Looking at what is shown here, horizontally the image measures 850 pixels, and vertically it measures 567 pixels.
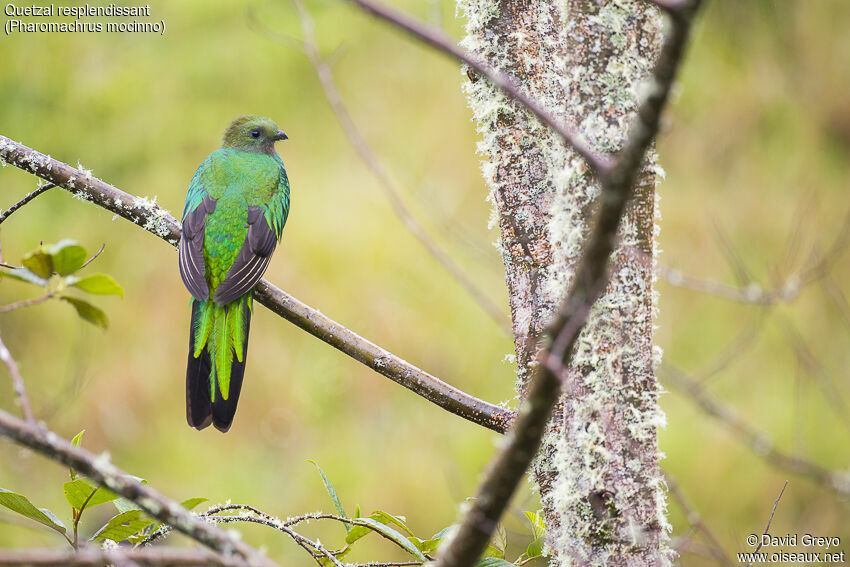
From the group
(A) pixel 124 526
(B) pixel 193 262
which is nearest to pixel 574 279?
(A) pixel 124 526

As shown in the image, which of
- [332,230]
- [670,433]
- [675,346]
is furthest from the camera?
[332,230]

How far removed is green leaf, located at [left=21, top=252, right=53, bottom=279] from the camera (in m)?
1.10

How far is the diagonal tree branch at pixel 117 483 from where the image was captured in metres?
0.81

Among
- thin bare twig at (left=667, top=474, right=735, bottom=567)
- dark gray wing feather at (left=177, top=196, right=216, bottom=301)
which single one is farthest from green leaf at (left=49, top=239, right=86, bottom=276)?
dark gray wing feather at (left=177, top=196, right=216, bottom=301)

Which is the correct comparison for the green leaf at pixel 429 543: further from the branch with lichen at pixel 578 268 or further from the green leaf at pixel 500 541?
the branch with lichen at pixel 578 268

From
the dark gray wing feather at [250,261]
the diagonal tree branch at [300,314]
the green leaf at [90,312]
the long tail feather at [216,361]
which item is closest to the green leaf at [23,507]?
the green leaf at [90,312]

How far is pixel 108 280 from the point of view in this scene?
1151mm

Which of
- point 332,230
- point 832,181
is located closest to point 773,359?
point 832,181

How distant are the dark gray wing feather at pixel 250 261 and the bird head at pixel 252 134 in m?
0.66

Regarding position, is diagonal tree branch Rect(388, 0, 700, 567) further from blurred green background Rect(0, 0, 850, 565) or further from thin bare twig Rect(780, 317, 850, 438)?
blurred green background Rect(0, 0, 850, 565)

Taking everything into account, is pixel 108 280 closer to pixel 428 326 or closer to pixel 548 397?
pixel 548 397

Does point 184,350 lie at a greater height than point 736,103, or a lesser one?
lesser

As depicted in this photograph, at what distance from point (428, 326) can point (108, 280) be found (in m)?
3.62

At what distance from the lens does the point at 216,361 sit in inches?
94.0
